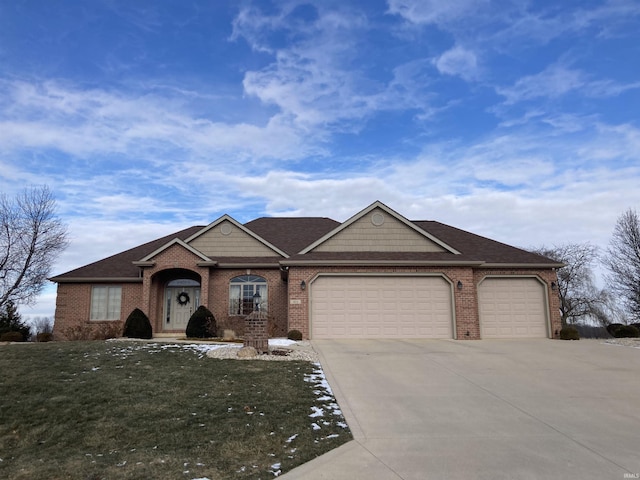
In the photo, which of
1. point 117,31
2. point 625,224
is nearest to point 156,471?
point 117,31

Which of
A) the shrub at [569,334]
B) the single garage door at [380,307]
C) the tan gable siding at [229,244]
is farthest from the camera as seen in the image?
the tan gable siding at [229,244]

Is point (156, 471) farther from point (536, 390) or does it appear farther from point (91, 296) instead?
point (91, 296)

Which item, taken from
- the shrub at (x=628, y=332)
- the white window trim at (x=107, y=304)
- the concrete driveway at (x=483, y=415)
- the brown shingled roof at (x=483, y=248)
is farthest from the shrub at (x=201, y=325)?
the shrub at (x=628, y=332)

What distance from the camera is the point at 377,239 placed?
18.7m

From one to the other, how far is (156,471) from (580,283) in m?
42.8

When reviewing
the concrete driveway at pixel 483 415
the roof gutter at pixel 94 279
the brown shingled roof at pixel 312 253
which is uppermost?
the brown shingled roof at pixel 312 253

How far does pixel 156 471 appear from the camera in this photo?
5.07 m

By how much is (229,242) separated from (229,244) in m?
0.10

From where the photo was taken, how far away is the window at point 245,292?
20.3 metres

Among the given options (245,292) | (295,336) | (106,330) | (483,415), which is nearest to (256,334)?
(295,336)

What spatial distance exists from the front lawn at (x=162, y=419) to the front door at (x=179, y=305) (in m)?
9.54

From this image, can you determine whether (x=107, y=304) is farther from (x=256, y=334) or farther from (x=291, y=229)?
(x=256, y=334)

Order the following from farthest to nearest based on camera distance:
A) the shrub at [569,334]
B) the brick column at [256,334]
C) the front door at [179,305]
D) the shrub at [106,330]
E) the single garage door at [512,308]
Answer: the front door at [179,305], the shrub at [106,330], the single garage door at [512,308], the shrub at [569,334], the brick column at [256,334]

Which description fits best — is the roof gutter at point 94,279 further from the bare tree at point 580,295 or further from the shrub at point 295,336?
the bare tree at point 580,295
